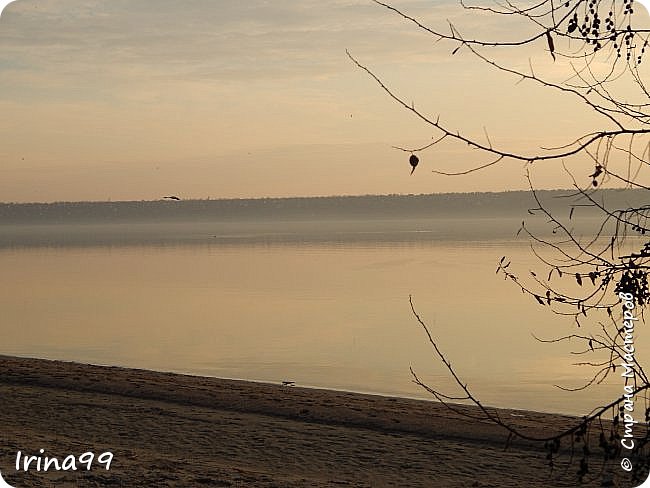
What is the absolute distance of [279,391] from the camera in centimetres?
1562

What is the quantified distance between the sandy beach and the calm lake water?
4.59 meters

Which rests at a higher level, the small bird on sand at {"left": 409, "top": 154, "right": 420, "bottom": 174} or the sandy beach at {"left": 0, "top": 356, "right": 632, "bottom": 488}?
the small bird on sand at {"left": 409, "top": 154, "right": 420, "bottom": 174}

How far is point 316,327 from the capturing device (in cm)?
2891

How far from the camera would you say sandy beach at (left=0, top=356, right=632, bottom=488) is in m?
8.97

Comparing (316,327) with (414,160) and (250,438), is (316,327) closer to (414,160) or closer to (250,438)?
(250,438)

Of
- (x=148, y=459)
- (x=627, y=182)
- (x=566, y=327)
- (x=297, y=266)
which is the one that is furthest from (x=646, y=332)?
(x=297, y=266)

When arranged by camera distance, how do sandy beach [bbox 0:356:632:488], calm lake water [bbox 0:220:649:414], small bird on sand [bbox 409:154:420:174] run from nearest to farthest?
small bird on sand [bbox 409:154:420:174], sandy beach [bbox 0:356:632:488], calm lake water [bbox 0:220:649:414]

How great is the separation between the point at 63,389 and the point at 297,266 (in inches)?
1762

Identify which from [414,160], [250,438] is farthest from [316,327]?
[414,160]

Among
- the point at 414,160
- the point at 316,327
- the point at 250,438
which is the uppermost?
the point at 414,160

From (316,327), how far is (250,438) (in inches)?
708

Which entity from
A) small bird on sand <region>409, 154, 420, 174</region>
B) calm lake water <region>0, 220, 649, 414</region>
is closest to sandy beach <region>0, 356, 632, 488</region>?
small bird on sand <region>409, 154, 420, 174</region>

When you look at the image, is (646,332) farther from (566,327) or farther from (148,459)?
(148,459)

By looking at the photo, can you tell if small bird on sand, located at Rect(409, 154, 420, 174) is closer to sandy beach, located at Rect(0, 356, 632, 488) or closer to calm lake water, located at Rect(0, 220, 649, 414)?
sandy beach, located at Rect(0, 356, 632, 488)
